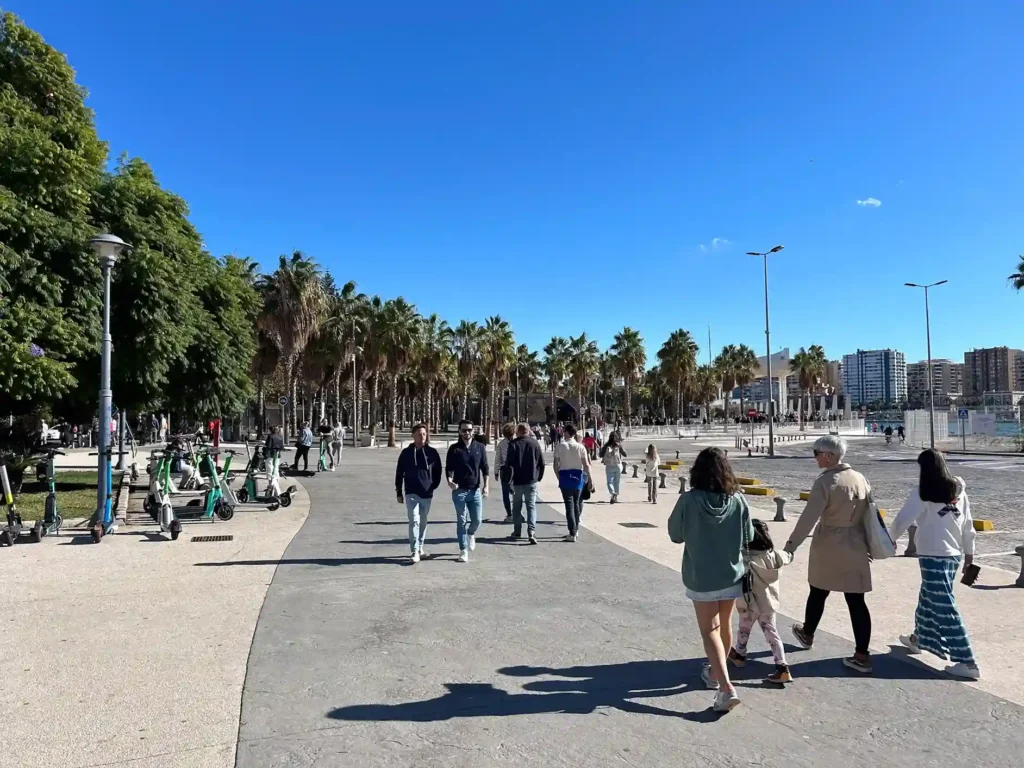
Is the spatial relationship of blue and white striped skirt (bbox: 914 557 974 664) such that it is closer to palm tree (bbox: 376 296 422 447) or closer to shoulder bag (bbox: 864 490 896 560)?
shoulder bag (bbox: 864 490 896 560)

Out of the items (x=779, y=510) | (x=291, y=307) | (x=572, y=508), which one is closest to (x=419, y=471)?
(x=572, y=508)

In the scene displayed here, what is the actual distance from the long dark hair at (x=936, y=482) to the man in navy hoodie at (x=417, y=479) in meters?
5.00

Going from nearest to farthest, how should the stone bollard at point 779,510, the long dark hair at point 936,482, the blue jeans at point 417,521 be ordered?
the long dark hair at point 936,482 → the blue jeans at point 417,521 → the stone bollard at point 779,510

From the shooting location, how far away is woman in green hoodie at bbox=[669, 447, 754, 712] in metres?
4.16

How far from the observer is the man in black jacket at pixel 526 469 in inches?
388

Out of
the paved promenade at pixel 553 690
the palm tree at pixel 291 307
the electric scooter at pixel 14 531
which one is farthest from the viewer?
the palm tree at pixel 291 307

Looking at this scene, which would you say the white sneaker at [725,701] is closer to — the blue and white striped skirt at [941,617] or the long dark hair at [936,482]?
the blue and white striped skirt at [941,617]

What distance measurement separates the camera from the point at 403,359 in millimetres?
46156

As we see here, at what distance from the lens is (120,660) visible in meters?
5.15

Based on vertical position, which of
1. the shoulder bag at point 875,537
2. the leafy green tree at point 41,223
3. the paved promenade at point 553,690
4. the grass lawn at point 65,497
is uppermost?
the leafy green tree at point 41,223

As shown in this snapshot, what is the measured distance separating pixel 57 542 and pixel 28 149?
657 cm

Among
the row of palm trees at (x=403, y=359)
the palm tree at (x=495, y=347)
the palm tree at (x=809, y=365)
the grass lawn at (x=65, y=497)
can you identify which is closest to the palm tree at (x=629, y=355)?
the row of palm trees at (x=403, y=359)

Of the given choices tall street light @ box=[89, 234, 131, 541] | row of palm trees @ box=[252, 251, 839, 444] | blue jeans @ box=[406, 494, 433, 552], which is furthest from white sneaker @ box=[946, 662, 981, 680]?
row of palm trees @ box=[252, 251, 839, 444]

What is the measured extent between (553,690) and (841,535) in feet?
7.19
